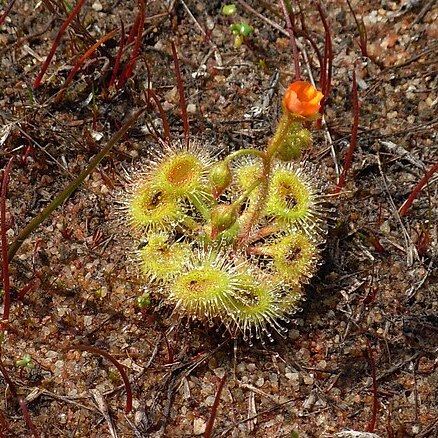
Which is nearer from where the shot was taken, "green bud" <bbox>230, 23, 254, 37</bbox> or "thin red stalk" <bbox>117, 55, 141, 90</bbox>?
"thin red stalk" <bbox>117, 55, 141, 90</bbox>

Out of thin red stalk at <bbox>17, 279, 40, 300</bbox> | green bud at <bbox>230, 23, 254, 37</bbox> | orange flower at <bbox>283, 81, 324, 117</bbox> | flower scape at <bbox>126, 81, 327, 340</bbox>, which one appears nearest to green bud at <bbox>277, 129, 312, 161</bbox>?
flower scape at <bbox>126, 81, 327, 340</bbox>

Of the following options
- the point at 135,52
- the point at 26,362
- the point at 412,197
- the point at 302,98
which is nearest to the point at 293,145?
the point at 302,98

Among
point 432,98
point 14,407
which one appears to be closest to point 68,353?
point 14,407

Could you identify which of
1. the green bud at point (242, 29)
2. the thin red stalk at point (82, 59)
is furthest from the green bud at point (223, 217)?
the green bud at point (242, 29)

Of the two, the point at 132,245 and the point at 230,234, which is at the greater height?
the point at 132,245

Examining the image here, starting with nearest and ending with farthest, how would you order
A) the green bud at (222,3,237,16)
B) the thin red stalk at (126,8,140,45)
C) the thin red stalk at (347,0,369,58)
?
the thin red stalk at (126,8,140,45), the thin red stalk at (347,0,369,58), the green bud at (222,3,237,16)

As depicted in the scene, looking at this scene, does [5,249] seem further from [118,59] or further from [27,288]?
[118,59]

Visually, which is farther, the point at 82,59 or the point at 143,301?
the point at 82,59

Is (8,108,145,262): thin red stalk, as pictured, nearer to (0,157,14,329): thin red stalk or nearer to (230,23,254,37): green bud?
(0,157,14,329): thin red stalk
